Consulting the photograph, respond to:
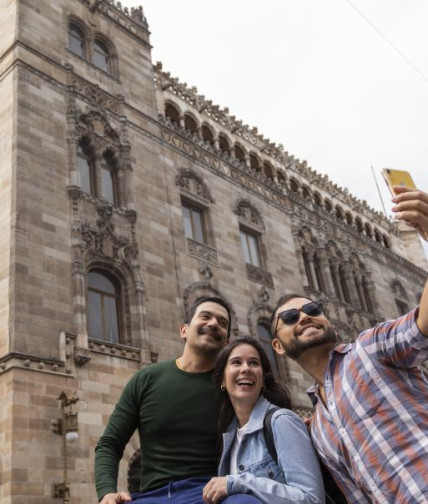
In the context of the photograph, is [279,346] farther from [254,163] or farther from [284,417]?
[254,163]

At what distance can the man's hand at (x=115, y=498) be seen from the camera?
353cm

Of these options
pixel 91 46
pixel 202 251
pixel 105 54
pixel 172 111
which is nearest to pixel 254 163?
pixel 172 111

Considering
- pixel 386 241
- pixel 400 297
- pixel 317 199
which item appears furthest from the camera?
pixel 386 241

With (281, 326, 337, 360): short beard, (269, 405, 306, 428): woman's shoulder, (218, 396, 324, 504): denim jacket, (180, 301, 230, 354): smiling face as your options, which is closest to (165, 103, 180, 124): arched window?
(180, 301, 230, 354): smiling face

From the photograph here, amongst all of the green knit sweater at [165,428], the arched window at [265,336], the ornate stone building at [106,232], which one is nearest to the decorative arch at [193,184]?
the ornate stone building at [106,232]

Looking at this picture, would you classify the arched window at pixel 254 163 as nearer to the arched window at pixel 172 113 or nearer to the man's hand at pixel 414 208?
the arched window at pixel 172 113

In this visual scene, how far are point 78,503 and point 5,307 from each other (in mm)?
4466

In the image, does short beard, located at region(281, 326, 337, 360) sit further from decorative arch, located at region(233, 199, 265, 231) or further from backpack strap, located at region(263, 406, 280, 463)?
decorative arch, located at region(233, 199, 265, 231)

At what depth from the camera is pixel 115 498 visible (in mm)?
3551

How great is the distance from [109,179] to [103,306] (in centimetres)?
446

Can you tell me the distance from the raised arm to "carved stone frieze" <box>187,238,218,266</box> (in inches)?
616

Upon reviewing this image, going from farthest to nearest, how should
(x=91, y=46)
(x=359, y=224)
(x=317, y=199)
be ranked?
(x=359, y=224), (x=317, y=199), (x=91, y=46)

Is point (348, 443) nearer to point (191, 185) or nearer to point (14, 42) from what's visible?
point (14, 42)

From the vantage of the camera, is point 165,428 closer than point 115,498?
No
